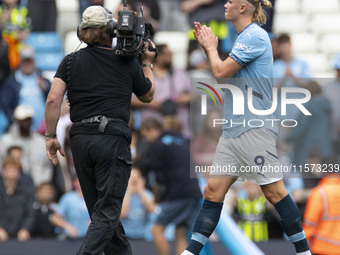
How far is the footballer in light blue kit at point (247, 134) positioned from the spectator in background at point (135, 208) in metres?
4.46

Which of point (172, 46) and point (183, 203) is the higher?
point (172, 46)

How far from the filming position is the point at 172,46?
14781 millimetres

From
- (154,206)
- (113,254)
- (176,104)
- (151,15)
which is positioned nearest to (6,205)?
(154,206)

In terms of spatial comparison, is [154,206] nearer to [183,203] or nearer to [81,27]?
[183,203]

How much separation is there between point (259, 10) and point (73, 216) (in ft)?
17.4

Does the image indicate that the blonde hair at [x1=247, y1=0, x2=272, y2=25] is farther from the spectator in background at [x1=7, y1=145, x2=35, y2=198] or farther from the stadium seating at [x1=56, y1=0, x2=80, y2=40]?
→ the stadium seating at [x1=56, y1=0, x2=80, y2=40]

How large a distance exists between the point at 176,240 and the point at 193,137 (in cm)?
153

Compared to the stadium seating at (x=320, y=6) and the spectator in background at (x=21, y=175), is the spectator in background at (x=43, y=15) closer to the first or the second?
the spectator in background at (x=21, y=175)

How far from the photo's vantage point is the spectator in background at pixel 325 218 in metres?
8.30

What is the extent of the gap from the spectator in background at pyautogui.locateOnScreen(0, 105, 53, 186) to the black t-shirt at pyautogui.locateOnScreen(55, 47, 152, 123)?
538cm

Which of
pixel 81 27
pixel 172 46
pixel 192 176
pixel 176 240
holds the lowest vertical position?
pixel 176 240

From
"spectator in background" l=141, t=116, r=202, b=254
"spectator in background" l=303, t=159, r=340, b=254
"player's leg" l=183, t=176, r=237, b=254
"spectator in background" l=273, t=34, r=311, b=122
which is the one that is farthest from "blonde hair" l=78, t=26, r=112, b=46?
"spectator in background" l=273, t=34, r=311, b=122

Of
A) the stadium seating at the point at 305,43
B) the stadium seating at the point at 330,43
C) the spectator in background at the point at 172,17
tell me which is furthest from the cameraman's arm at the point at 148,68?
the stadium seating at the point at 330,43

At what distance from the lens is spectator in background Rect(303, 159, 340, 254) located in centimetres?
830
